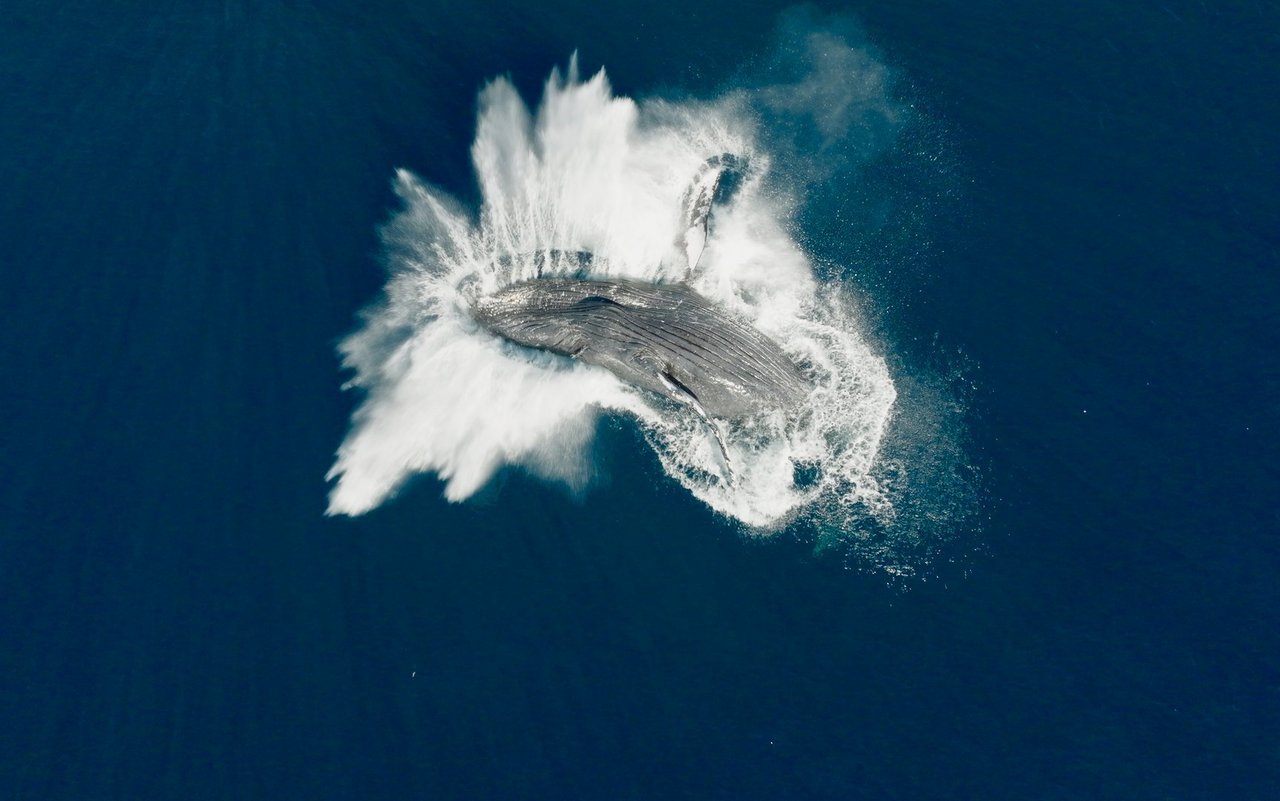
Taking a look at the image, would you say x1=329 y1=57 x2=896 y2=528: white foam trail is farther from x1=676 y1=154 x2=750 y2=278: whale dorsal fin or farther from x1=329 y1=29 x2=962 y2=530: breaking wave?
x1=676 y1=154 x2=750 y2=278: whale dorsal fin

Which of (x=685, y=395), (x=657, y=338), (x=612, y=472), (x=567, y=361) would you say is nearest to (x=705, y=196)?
(x=657, y=338)

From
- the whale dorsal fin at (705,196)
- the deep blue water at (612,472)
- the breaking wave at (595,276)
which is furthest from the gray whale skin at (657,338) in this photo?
the deep blue water at (612,472)

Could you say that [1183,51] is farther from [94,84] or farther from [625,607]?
[94,84]

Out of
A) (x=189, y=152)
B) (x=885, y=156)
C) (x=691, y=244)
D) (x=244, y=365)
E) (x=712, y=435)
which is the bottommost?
(x=244, y=365)

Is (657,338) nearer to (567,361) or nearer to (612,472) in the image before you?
(567,361)

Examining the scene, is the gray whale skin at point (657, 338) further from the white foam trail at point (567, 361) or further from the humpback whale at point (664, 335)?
the white foam trail at point (567, 361)


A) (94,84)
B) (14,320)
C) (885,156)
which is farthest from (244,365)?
(885,156)
